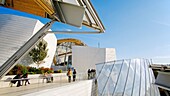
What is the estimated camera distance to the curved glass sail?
1533 cm

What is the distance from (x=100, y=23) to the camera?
764cm

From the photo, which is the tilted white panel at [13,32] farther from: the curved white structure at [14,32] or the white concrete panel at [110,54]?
the white concrete panel at [110,54]

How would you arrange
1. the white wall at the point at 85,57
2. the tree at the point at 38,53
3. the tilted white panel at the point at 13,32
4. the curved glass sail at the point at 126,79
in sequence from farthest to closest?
the white wall at the point at 85,57
the tree at the point at 38,53
the tilted white panel at the point at 13,32
the curved glass sail at the point at 126,79

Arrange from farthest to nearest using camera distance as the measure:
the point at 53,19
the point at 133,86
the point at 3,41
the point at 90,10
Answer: the point at 3,41 → the point at 133,86 → the point at 53,19 → the point at 90,10

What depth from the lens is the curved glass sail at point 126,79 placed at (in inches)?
603

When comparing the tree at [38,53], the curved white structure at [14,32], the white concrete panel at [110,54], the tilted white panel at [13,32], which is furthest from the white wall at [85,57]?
the tilted white panel at [13,32]

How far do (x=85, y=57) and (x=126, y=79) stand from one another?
16.8 meters

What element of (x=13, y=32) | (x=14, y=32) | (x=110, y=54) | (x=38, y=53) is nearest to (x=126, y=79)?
(x=38, y=53)

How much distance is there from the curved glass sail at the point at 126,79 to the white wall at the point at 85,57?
1356 cm

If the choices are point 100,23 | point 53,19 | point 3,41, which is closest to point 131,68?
point 100,23

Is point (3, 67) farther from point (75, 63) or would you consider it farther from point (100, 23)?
point (75, 63)

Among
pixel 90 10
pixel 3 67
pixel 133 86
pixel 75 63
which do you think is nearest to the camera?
pixel 3 67

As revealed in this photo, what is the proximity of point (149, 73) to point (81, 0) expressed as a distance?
48.5ft

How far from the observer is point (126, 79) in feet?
55.5
